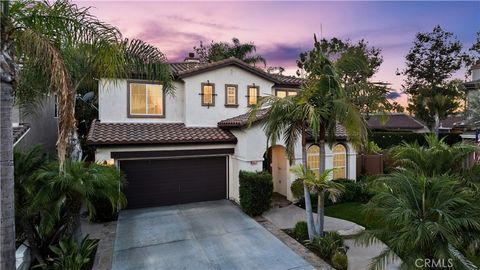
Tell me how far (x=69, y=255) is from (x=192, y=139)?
692 centimetres

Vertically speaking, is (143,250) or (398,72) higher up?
(398,72)

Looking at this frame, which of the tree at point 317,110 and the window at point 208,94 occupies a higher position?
the window at point 208,94

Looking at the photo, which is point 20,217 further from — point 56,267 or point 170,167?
point 170,167

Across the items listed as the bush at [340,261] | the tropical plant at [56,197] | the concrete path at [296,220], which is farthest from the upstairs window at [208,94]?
the bush at [340,261]

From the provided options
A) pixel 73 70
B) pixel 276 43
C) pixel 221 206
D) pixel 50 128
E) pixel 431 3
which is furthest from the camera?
pixel 276 43

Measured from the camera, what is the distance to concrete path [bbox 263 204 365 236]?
33.3 ft

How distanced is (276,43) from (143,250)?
1742 cm

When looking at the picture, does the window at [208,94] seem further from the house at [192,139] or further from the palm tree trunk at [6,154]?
the palm tree trunk at [6,154]

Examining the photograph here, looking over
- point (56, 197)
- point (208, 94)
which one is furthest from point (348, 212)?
point (56, 197)

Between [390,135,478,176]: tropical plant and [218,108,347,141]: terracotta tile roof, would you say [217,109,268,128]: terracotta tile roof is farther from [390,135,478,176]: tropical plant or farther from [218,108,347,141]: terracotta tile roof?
[390,135,478,176]: tropical plant

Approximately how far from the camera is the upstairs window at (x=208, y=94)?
1480 centimetres

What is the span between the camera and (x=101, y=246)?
888 cm

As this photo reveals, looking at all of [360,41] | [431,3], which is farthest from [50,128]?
[360,41]

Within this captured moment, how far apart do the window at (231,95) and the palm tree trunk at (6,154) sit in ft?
34.7
